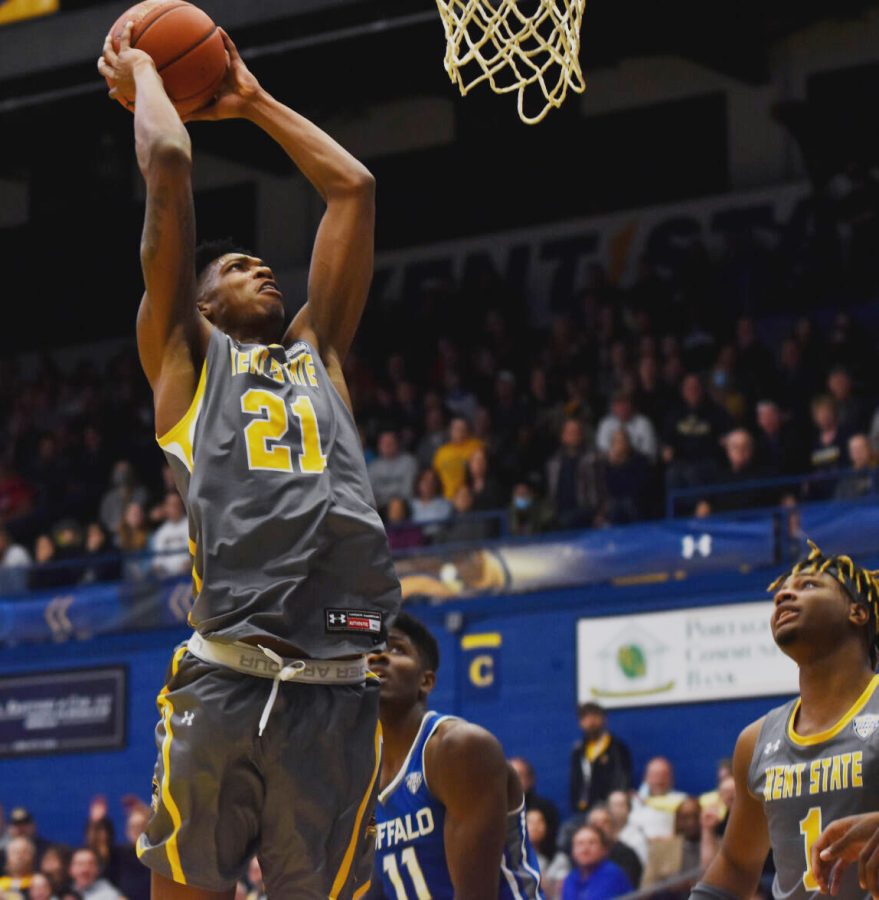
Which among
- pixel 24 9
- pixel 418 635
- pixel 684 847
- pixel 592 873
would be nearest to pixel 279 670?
pixel 418 635

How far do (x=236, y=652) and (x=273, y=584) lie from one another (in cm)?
18

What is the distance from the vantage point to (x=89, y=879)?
11.8 meters

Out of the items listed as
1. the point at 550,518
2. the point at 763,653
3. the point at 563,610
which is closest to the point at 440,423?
the point at 550,518

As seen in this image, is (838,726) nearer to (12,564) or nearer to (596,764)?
(596,764)

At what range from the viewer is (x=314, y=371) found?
13.5 ft

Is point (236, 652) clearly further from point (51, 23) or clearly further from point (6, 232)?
point (6, 232)

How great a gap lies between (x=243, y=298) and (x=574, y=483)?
8.70 meters

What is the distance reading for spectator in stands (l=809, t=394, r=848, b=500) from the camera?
11828 millimetres

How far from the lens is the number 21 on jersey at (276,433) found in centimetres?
388

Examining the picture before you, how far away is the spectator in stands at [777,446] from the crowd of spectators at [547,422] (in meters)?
0.02

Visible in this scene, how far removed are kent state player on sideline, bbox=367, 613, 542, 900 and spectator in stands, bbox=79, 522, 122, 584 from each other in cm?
799

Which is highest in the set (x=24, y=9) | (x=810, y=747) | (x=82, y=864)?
(x=24, y=9)

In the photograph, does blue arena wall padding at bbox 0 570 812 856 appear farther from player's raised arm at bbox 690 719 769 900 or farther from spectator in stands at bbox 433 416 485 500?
player's raised arm at bbox 690 719 769 900

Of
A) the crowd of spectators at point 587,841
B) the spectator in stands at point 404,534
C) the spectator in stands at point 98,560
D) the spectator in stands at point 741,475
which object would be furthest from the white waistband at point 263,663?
the spectator in stands at point 98,560
